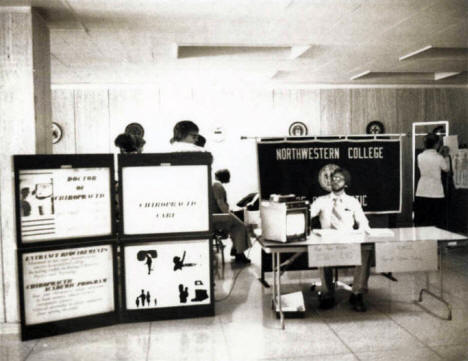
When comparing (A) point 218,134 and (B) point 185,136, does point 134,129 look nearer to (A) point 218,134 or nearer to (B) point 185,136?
(A) point 218,134

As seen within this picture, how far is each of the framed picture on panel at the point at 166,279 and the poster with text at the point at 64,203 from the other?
0.39 m

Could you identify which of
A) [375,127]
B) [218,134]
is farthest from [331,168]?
[375,127]

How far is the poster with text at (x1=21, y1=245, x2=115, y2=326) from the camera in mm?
3920

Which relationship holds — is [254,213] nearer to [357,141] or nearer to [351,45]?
[357,141]

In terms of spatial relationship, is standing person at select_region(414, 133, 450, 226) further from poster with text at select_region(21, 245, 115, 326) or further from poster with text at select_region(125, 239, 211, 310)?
poster with text at select_region(21, 245, 115, 326)

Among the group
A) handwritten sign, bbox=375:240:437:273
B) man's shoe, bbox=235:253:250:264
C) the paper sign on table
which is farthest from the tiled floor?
man's shoe, bbox=235:253:250:264

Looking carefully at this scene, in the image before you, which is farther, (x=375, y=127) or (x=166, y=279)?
(x=375, y=127)

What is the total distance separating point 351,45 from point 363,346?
410cm

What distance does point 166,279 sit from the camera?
425cm

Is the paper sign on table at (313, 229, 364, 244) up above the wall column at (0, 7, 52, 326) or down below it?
below

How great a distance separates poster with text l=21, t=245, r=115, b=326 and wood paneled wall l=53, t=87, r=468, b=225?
17.6 ft

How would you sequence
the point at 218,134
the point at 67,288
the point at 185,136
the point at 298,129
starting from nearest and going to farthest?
the point at 67,288
the point at 185,136
the point at 218,134
the point at 298,129

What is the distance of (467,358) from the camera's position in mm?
3391

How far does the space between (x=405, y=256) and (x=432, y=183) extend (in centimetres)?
348
